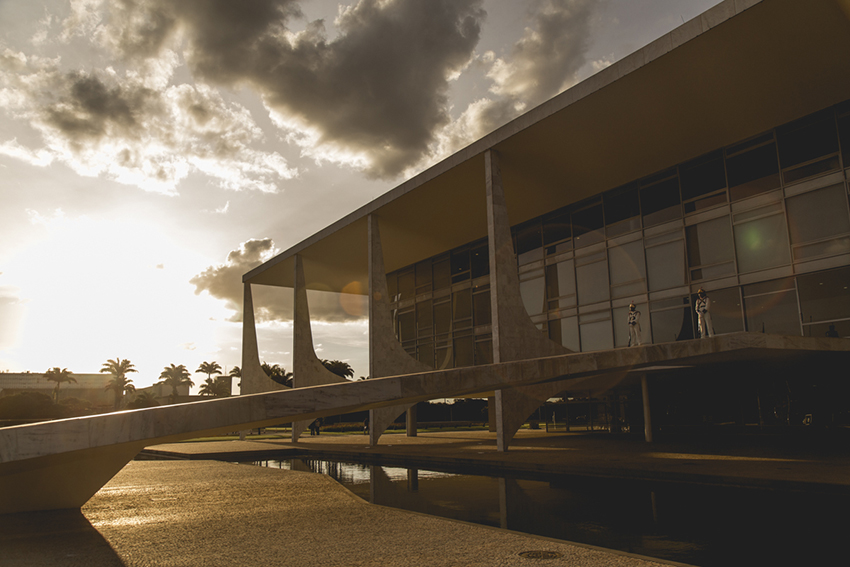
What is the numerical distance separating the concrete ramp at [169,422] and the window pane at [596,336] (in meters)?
8.83

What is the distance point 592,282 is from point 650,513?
13.9 m

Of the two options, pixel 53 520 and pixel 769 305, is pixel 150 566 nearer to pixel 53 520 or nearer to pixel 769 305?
pixel 53 520

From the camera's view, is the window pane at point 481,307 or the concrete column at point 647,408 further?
the window pane at point 481,307

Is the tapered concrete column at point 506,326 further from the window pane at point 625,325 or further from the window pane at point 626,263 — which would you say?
the window pane at point 626,263

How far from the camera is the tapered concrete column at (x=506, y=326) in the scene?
17641mm

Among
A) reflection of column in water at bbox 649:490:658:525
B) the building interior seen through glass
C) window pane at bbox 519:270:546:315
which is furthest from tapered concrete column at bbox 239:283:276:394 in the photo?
reflection of column in water at bbox 649:490:658:525

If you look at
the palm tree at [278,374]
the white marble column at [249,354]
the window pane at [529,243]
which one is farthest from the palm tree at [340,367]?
the window pane at [529,243]

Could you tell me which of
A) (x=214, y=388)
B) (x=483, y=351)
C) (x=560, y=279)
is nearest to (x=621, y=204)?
(x=560, y=279)

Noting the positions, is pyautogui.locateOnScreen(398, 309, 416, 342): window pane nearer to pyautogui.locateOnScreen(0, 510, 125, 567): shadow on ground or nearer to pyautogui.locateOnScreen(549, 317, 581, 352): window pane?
pyautogui.locateOnScreen(549, 317, 581, 352): window pane

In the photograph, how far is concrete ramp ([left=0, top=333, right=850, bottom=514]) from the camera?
239 inches

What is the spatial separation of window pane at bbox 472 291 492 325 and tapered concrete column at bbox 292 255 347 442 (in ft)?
28.5

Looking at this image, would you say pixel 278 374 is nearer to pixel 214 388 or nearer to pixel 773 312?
pixel 214 388

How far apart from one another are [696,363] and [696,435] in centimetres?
670

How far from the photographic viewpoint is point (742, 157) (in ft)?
57.6
